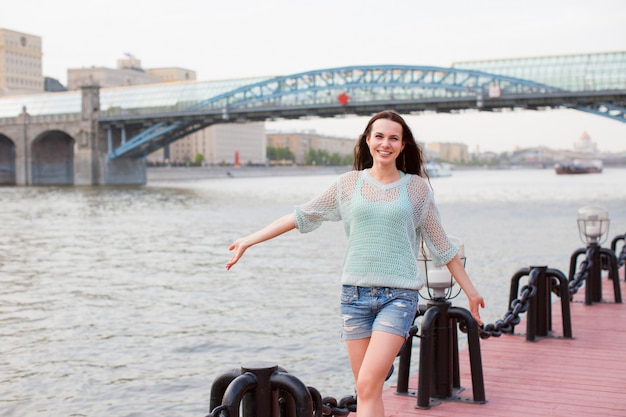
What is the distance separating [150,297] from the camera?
12375 mm

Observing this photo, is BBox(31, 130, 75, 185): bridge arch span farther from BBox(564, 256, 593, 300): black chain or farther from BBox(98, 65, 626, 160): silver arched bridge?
BBox(564, 256, 593, 300): black chain

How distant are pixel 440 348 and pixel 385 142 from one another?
1.90 m

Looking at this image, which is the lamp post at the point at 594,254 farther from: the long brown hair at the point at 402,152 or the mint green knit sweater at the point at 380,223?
the mint green knit sweater at the point at 380,223

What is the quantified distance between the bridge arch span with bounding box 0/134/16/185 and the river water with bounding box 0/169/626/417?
5098 centimetres

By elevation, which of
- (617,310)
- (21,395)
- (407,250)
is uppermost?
(407,250)

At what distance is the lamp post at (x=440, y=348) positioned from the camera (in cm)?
477

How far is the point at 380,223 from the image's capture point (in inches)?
133

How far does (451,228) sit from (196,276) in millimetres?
12312

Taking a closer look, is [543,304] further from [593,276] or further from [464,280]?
[464,280]

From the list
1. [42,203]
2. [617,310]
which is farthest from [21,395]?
[42,203]

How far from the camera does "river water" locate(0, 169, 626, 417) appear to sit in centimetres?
754

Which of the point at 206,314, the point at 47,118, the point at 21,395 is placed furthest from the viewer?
the point at 47,118

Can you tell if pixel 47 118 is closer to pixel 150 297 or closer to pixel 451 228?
pixel 451 228

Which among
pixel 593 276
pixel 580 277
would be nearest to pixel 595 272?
pixel 593 276
